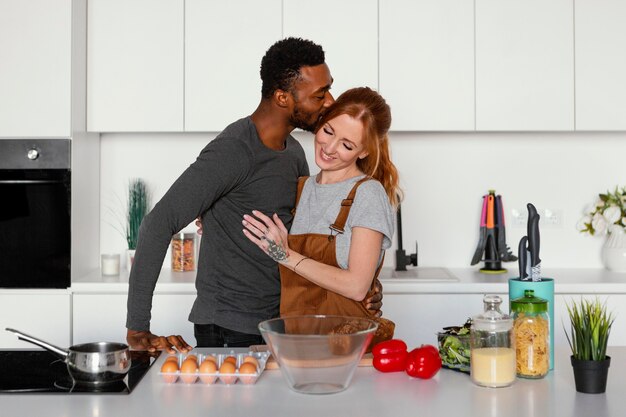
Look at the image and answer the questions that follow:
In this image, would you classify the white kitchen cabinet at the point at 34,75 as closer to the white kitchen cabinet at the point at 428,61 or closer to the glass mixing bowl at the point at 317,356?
the white kitchen cabinet at the point at 428,61

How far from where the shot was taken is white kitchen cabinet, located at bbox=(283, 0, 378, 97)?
3404mm

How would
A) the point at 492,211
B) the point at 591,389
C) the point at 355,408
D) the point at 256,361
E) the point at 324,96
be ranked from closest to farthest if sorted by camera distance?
the point at 355,408 < the point at 591,389 < the point at 256,361 < the point at 324,96 < the point at 492,211

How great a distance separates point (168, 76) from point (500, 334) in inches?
87.2

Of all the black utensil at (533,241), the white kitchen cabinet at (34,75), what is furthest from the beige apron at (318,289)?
the white kitchen cabinet at (34,75)

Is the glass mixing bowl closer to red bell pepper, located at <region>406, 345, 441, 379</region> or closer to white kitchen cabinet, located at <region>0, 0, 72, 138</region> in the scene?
red bell pepper, located at <region>406, 345, 441, 379</region>

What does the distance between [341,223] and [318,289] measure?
0.18 meters

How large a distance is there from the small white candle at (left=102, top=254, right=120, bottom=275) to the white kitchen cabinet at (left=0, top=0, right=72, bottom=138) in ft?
1.84

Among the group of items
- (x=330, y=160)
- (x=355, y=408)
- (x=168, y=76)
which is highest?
(x=168, y=76)

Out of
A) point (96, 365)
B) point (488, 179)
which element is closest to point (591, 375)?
point (96, 365)

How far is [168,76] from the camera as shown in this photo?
3.44 m

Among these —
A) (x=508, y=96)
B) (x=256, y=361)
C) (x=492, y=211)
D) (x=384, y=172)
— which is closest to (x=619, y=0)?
(x=508, y=96)

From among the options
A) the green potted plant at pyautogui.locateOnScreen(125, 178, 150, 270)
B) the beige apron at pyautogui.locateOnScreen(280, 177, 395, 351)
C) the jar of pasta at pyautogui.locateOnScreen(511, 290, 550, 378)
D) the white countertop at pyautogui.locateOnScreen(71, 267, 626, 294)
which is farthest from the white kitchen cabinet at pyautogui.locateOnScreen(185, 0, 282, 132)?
the jar of pasta at pyautogui.locateOnScreen(511, 290, 550, 378)

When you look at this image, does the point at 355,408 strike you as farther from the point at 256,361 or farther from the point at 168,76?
the point at 168,76

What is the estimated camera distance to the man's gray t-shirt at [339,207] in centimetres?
197
